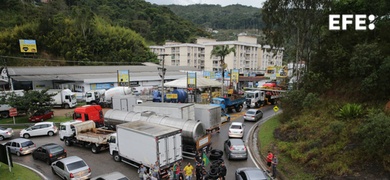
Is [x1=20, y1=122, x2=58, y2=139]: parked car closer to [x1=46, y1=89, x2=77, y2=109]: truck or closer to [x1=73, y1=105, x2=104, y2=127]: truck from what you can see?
[x1=73, y1=105, x2=104, y2=127]: truck

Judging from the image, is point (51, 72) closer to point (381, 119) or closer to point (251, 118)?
point (251, 118)

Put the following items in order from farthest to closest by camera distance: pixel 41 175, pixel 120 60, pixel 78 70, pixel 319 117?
pixel 120 60
pixel 78 70
pixel 319 117
pixel 41 175

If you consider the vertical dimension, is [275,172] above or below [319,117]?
below

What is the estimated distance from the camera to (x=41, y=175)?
16250 mm

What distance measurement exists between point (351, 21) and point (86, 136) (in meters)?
26.3

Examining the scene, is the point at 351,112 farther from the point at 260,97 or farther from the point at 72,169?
the point at 260,97

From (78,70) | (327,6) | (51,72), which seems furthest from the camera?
(78,70)

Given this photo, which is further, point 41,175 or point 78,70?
point 78,70

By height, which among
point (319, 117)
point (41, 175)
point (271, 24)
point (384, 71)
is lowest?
point (41, 175)

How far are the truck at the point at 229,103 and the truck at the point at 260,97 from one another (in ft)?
4.78

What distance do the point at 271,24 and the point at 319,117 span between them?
1528cm

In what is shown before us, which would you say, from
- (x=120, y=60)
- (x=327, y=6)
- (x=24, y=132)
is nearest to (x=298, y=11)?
(x=327, y=6)

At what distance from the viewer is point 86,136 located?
20.1 metres

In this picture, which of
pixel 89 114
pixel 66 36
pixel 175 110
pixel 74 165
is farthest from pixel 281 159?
pixel 66 36
